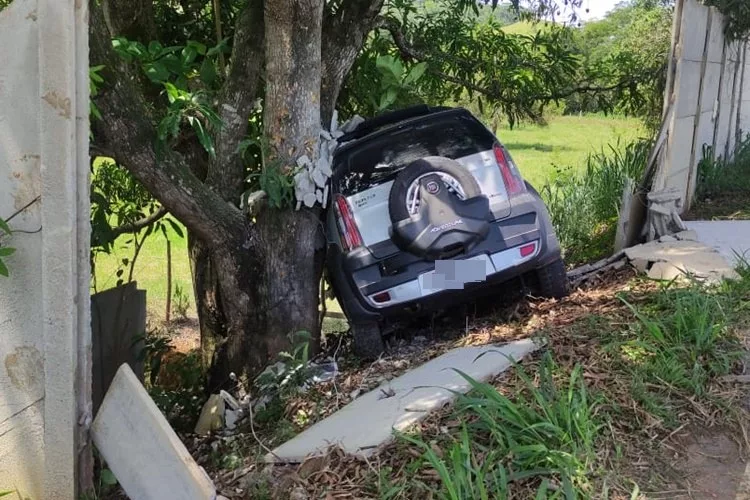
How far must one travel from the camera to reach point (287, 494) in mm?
3051

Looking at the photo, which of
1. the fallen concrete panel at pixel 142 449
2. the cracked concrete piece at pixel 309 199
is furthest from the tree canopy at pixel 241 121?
the fallen concrete panel at pixel 142 449

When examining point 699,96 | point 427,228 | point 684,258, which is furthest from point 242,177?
point 699,96

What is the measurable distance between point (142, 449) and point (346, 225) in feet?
7.38

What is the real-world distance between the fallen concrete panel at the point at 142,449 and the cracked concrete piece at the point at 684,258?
3.48m

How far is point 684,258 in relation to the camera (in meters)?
5.43

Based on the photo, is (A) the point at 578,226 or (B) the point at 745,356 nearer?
(B) the point at 745,356

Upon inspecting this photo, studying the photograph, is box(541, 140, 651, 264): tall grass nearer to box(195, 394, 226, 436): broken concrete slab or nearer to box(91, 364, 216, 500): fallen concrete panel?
box(195, 394, 226, 436): broken concrete slab

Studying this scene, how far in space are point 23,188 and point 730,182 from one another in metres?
8.48

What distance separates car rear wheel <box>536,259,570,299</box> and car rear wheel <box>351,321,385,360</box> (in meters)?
1.16

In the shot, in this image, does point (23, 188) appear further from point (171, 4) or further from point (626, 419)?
point (171, 4)

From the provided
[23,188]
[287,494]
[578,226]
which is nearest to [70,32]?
[23,188]

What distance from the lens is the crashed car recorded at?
478 cm

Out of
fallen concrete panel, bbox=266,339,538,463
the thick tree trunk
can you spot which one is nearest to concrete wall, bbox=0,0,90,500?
fallen concrete panel, bbox=266,339,538,463

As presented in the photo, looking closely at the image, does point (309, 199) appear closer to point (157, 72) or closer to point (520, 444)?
point (157, 72)
